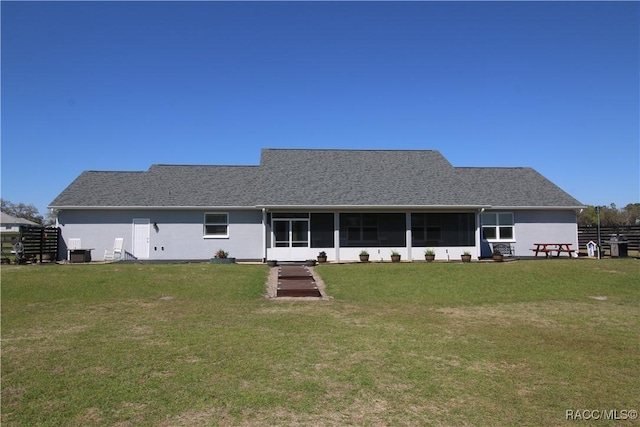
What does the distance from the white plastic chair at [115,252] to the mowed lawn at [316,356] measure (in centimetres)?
926

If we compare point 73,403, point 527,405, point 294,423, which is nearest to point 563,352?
point 527,405

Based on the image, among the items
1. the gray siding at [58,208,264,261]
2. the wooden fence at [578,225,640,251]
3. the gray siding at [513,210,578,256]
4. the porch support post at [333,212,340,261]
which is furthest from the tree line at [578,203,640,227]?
the gray siding at [58,208,264,261]

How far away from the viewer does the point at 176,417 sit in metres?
5.16

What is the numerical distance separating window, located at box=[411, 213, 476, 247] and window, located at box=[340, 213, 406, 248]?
73 centimetres

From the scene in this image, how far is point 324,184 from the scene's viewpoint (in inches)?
1019

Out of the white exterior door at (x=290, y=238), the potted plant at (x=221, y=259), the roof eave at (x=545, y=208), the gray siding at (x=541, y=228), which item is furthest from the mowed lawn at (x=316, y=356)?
the gray siding at (x=541, y=228)

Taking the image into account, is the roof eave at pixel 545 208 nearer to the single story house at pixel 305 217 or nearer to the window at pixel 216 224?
the single story house at pixel 305 217

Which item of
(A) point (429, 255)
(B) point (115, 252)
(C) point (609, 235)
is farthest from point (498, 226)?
(B) point (115, 252)

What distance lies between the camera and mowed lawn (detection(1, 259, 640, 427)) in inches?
212

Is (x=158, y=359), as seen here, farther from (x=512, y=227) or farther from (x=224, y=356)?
(x=512, y=227)

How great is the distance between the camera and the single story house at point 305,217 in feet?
78.5

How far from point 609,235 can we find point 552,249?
20.2 feet

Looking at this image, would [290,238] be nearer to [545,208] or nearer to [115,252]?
[115,252]

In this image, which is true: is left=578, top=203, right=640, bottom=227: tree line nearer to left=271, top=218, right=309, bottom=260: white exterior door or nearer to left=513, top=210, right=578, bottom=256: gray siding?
left=513, top=210, right=578, bottom=256: gray siding
